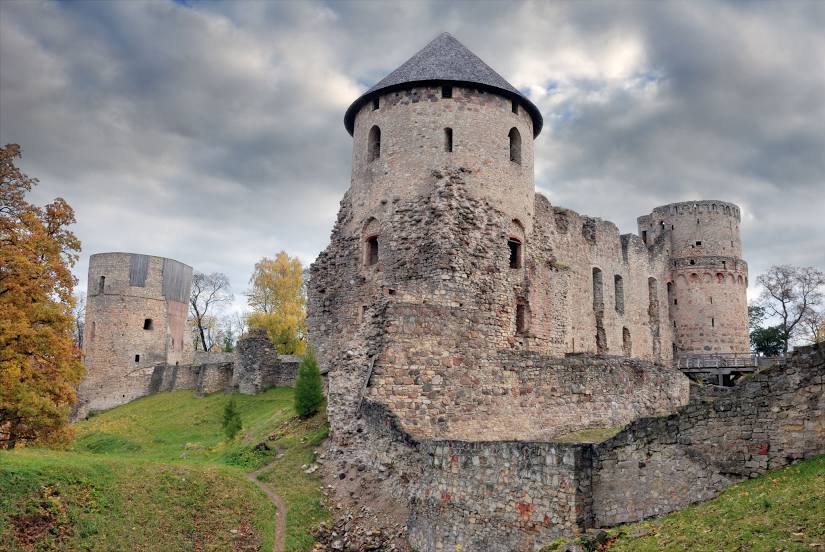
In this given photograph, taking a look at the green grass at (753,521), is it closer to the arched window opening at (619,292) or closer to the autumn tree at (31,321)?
the autumn tree at (31,321)

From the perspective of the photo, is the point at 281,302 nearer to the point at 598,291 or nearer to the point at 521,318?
the point at 598,291

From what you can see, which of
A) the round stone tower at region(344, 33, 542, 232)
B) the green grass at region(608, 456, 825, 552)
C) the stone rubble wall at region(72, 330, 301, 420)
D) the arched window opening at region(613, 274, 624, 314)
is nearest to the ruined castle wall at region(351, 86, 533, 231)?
the round stone tower at region(344, 33, 542, 232)

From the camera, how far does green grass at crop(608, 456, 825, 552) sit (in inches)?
323

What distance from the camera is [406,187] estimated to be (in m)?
23.0

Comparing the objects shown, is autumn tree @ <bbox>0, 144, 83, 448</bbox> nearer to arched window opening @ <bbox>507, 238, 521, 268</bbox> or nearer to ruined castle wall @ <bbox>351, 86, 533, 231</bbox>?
ruined castle wall @ <bbox>351, 86, 533, 231</bbox>

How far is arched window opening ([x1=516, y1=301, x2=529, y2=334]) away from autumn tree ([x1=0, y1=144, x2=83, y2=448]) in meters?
13.7

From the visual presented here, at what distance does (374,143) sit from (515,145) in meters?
4.89

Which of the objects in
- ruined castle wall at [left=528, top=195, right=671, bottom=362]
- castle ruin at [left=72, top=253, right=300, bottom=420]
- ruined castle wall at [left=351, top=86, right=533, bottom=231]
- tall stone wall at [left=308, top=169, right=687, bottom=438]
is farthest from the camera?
castle ruin at [left=72, top=253, right=300, bottom=420]

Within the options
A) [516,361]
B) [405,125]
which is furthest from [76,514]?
[405,125]

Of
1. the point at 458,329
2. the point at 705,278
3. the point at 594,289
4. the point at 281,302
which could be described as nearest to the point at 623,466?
the point at 458,329

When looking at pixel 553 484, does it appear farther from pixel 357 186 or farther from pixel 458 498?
pixel 357 186

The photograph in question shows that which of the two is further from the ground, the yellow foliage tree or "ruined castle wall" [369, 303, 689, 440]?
the yellow foliage tree

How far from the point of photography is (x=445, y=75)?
23734 mm

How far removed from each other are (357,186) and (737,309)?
30.0m
